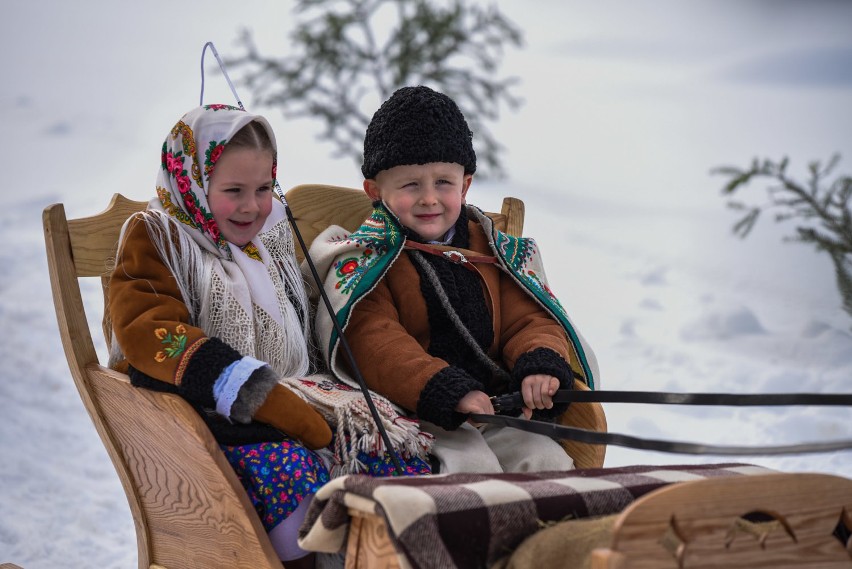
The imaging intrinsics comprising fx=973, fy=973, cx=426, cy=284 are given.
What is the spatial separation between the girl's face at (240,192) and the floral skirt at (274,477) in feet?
1.40

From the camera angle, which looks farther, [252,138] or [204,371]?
[252,138]

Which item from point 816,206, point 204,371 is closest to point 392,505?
point 204,371

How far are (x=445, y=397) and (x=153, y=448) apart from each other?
492mm

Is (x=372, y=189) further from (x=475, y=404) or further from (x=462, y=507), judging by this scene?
(x=462, y=507)

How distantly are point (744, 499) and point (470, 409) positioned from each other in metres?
0.62

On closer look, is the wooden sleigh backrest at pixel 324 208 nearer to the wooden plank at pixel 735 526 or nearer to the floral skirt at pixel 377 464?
the floral skirt at pixel 377 464

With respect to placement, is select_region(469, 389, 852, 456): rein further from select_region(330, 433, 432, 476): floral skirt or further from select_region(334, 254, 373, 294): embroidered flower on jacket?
select_region(334, 254, 373, 294): embroidered flower on jacket

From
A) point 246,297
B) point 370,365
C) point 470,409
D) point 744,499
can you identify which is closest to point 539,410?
point 470,409

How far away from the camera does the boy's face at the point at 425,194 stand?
185cm

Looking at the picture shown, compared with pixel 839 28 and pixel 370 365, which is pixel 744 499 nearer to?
pixel 370 365

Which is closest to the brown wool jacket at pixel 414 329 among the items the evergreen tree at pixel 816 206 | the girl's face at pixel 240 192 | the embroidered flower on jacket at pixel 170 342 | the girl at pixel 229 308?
the girl at pixel 229 308

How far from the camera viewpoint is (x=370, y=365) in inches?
69.6

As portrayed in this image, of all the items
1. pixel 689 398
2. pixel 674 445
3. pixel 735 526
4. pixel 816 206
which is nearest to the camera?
pixel 735 526

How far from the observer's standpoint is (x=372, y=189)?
1.96 meters
